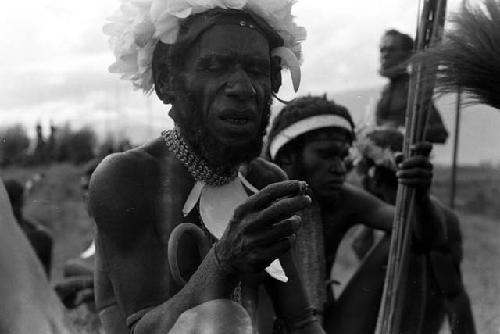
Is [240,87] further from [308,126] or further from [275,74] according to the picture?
[308,126]

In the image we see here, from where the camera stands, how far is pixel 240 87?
2.40 m

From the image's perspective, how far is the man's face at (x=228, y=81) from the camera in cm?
241

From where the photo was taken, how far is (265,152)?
4.20 m

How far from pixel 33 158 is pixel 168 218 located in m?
1.96

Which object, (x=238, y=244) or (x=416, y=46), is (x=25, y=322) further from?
(x=416, y=46)

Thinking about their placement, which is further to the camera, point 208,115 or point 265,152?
point 265,152

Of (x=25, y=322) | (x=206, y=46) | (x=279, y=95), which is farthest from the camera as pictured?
(x=279, y=95)

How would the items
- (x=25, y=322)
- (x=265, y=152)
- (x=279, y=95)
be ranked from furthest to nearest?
(x=265, y=152) → (x=279, y=95) → (x=25, y=322)

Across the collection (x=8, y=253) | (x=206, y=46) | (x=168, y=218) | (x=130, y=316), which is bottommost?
(x=130, y=316)

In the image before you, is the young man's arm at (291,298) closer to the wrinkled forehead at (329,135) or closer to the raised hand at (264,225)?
the raised hand at (264,225)

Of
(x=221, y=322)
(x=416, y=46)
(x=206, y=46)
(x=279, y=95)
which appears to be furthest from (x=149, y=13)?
(x=416, y=46)

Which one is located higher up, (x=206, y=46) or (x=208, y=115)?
(x=206, y=46)

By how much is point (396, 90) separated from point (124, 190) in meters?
2.21

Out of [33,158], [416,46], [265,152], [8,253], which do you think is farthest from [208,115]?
A: [33,158]
